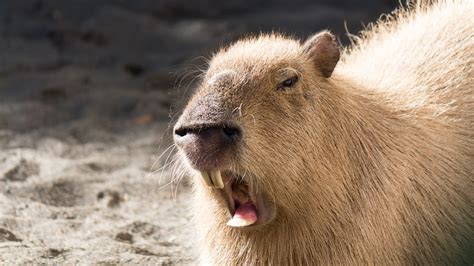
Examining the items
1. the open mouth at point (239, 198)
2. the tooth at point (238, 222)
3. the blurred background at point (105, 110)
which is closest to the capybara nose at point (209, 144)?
the open mouth at point (239, 198)

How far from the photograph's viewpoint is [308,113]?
13.0 ft

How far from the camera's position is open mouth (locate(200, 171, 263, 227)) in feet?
12.5

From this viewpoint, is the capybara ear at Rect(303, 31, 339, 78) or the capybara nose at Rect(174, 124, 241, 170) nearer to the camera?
the capybara nose at Rect(174, 124, 241, 170)

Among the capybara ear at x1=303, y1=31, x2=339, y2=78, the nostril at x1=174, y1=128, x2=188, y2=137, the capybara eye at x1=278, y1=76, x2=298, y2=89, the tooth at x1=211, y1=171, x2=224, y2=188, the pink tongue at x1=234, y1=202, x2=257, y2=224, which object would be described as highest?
the capybara ear at x1=303, y1=31, x2=339, y2=78

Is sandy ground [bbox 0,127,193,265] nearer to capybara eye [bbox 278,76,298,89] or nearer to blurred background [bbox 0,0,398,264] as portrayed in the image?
blurred background [bbox 0,0,398,264]

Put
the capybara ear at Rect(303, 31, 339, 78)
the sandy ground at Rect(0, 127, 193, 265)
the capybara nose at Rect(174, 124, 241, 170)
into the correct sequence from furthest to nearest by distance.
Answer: the sandy ground at Rect(0, 127, 193, 265) < the capybara ear at Rect(303, 31, 339, 78) < the capybara nose at Rect(174, 124, 241, 170)

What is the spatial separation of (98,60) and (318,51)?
4.27 metres

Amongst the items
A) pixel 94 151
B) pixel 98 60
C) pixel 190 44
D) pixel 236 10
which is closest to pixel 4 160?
pixel 94 151

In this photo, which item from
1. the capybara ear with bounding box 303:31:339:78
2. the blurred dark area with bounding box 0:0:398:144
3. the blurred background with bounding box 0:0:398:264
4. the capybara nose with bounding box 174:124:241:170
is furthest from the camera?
the blurred dark area with bounding box 0:0:398:144

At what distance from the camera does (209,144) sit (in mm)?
3607

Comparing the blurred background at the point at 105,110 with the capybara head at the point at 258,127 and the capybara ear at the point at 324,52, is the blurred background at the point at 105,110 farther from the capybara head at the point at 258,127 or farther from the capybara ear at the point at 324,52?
the capybara ear at the point at 324,52

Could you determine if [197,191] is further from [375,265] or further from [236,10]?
[236,10]

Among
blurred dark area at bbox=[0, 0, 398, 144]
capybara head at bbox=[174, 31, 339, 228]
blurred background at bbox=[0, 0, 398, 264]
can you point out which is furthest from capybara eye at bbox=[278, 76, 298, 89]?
blurred dark area at bbox=[0, 0, 398, 144]

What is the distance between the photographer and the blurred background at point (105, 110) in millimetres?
5203
